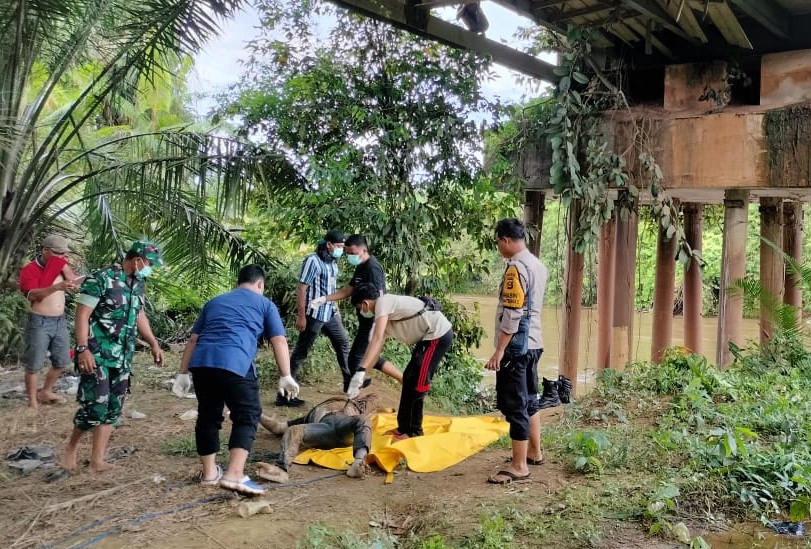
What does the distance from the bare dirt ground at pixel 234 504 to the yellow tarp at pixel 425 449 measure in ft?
0.29

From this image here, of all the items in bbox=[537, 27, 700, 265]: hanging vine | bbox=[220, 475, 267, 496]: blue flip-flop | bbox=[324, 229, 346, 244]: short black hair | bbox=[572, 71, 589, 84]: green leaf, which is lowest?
bbox=[220, 475, 267, 496]: blue flip-flop

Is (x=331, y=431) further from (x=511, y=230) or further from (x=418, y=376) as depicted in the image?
(x=511, y=230)

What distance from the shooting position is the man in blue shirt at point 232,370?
4473 millimetres

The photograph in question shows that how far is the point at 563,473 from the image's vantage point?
4801 mm

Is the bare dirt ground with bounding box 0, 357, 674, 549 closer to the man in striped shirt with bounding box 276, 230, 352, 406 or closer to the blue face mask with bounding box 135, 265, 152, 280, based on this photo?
the blue face mask with bounding box 135, 265, 152, 280

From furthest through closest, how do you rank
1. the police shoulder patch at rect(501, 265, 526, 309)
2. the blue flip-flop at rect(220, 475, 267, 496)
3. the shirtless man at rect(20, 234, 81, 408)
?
the shirtless man at rect(20, 234, 81, 408), the police shoulder patch at rect(501, 265, 526, 309), the blue flip-flop at rect(220, 475, 267, 496)

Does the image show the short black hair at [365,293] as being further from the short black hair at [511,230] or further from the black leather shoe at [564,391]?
the black leather shoe at [564,391]

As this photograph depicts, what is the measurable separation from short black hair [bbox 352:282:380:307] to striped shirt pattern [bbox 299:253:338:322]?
0.82 m

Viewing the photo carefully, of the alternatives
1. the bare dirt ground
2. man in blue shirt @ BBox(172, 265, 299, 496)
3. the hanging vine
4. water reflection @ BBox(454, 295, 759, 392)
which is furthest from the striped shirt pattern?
water reflection @ BBox(454, 295, 759, 392)

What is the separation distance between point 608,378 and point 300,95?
5.11 meters

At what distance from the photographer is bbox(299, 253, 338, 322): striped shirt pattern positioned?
715 centimetres

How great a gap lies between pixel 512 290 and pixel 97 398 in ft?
9.69

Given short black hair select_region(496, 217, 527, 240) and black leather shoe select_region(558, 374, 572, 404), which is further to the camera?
black leather shoe select_region(558, 374, 572, 404)

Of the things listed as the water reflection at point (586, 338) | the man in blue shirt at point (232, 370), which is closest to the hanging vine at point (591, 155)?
the man in blue shirt at point (232, 370)
